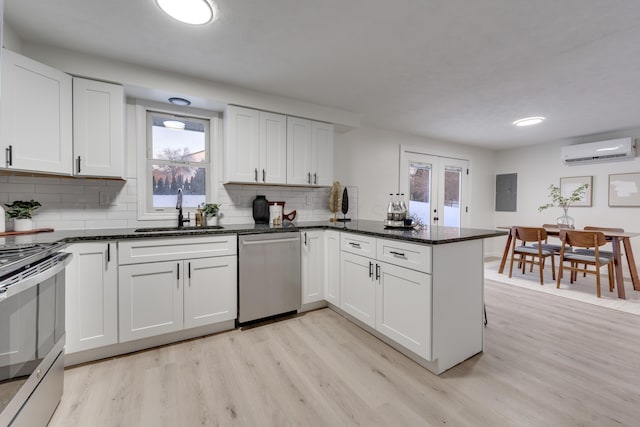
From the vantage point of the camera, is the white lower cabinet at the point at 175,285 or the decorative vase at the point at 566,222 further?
the decorative vase at the point at 566,222

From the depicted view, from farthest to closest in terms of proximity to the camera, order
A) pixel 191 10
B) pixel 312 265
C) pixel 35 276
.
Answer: pixel 312 265, pixel 191 10, pixel 35 276

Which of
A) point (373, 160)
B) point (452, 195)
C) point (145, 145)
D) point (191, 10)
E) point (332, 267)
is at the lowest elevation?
point (332, 267)

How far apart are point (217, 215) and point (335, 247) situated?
1.32 meters

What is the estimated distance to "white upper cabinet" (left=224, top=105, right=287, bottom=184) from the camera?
2.77m

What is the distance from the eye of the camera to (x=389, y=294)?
7.00 feet

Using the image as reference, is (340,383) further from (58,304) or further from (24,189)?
(24,189)

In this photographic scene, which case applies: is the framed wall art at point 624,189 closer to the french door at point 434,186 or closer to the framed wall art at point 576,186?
the framed wall art at point 576,186

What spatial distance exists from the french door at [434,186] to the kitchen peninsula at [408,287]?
2.59 m

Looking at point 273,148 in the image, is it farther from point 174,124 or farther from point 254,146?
point 174,124

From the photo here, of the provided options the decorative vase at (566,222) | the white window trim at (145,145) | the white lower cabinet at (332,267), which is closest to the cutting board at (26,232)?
the white window trim at (145,145)

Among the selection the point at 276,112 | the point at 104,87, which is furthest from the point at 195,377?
the point at 276,112

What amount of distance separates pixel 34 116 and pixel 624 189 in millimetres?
7248

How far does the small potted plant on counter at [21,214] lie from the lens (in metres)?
1.98

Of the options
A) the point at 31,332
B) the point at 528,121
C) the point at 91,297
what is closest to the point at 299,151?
the point at 91,297
